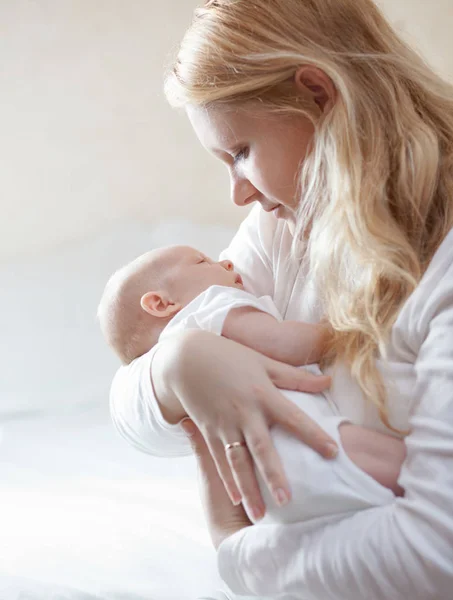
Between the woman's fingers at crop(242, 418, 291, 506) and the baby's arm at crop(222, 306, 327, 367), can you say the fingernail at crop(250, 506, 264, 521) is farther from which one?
the baby's arm at crop(222, 306, 327, 367)

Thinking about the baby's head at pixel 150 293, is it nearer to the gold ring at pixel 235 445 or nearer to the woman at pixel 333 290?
the woman at pixel 333 290

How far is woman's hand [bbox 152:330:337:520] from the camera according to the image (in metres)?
0.98

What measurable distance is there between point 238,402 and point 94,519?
1.97ft

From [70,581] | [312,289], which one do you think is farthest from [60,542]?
[312,289]

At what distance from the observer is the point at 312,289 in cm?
126

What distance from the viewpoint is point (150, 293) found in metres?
1.26

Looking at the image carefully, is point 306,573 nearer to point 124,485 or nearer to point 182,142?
point 124,485

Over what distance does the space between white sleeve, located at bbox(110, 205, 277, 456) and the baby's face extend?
10 centimetres

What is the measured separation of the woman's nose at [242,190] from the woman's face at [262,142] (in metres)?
0.03

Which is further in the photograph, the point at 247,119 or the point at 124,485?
the point at 124,485

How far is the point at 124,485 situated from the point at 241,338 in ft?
2.05

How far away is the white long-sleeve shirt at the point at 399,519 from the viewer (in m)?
0.89

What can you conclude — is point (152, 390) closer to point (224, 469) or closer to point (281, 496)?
point (224, 469)

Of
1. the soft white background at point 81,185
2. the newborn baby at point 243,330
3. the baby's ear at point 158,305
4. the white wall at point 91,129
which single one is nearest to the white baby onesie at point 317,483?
the newborn baby at point 243,330
